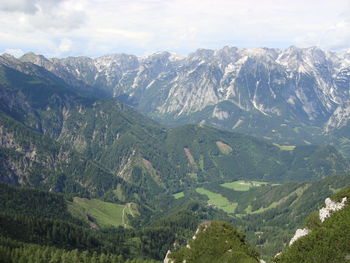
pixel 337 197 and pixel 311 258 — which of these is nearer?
pixel 311 258

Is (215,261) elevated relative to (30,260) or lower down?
elevated

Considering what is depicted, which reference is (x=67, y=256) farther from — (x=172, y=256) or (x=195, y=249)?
(x=195, y=249)

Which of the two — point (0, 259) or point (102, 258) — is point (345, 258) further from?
point (0, 259)

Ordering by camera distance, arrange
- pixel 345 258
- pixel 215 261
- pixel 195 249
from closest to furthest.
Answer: pixel 345 258, pixel 215 261, pixel 195 249

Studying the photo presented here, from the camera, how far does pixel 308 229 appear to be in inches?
5305

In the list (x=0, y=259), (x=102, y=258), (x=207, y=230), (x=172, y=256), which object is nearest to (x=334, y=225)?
(x=207, y=230)

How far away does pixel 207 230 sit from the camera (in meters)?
149

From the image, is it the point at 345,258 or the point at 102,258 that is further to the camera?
the point at 102,258

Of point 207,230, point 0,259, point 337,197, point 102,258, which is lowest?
point 102,258

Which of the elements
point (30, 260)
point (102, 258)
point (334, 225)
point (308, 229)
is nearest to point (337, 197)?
point (308, 229)

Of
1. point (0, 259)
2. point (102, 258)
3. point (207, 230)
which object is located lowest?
point (102, 258)

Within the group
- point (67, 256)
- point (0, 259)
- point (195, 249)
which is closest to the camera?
point (195, 249)

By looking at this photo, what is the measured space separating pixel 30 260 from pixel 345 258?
409ft

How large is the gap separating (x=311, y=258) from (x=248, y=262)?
877 inches
